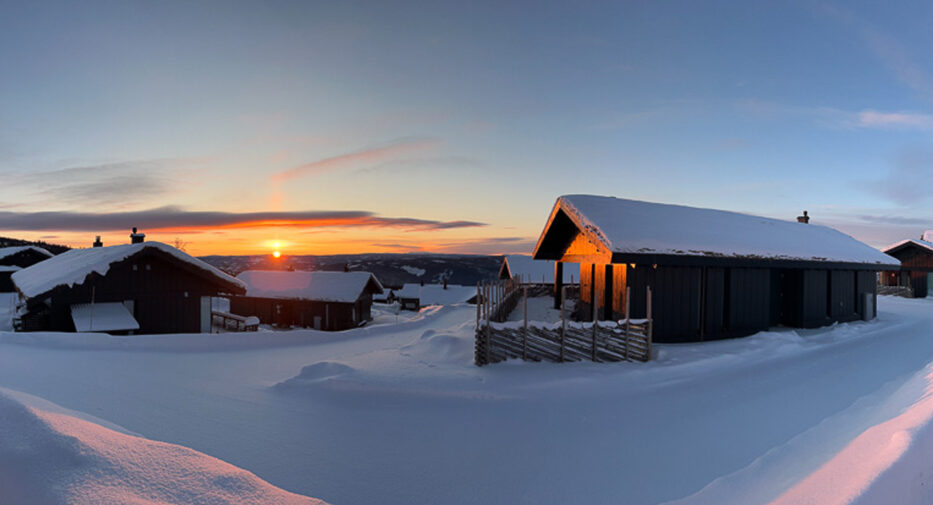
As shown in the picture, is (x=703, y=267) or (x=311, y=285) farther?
(x=311, y=285)

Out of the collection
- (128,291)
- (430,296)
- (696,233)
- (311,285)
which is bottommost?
(430,296)

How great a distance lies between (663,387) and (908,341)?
42.2 ft

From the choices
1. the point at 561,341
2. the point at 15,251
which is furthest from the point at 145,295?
the point at 15,251

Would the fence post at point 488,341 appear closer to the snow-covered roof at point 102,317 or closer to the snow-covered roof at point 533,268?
the snow-covered roof at point 102,317

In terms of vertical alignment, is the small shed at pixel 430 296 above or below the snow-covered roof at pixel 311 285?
below

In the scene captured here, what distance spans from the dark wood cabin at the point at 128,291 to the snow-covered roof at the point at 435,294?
135 feet

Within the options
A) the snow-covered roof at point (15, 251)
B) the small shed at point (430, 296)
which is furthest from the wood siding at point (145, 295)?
the small shed at point (430, 296)

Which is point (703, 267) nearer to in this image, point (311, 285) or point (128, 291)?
point (128, 291)

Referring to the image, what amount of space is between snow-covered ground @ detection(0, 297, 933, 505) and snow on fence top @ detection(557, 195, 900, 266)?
352cm

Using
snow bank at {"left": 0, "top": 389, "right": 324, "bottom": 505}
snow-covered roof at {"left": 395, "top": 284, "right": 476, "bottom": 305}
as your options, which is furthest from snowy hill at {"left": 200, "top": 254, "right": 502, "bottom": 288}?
snow bank at {"left": 0, "top": 389, "right": 324, "bottom": 505}

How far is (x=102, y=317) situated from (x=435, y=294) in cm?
4740

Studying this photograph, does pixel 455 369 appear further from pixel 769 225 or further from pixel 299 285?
pixel 299 285

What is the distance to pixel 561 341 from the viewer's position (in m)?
10.7

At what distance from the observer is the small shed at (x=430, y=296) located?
60812 millimetres
